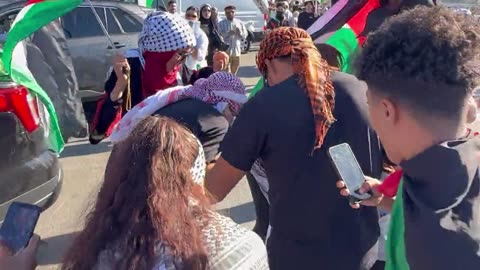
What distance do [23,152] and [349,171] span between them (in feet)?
9.35

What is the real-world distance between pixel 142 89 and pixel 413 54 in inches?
94.0

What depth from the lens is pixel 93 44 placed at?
9602mm

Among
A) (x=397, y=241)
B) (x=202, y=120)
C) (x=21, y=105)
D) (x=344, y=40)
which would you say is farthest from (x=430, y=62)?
(x=21, y=105)

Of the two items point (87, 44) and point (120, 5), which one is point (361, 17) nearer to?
point (87, 44)

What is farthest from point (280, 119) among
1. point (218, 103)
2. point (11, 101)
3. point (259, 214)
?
point (11, 101)

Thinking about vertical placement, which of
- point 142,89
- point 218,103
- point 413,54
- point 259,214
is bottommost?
point 259,214

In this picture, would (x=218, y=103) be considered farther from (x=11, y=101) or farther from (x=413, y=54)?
(x=11, y=101)

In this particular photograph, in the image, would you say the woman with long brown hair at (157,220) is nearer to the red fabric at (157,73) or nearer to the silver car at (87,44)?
the red fabric at (157,73)

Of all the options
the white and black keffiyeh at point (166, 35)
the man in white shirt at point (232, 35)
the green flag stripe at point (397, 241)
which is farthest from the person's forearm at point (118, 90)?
the man in white shirt at point (232, 35)

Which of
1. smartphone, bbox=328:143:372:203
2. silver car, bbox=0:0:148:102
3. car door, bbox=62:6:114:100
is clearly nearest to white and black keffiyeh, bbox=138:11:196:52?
smartphone, bbox=328:143:372:203

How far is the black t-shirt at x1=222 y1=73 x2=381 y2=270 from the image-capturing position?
2473mm

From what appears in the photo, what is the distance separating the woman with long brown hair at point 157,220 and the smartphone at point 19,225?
25 cm

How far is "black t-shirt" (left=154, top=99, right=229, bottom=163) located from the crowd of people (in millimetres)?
216

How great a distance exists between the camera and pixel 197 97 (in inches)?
113
